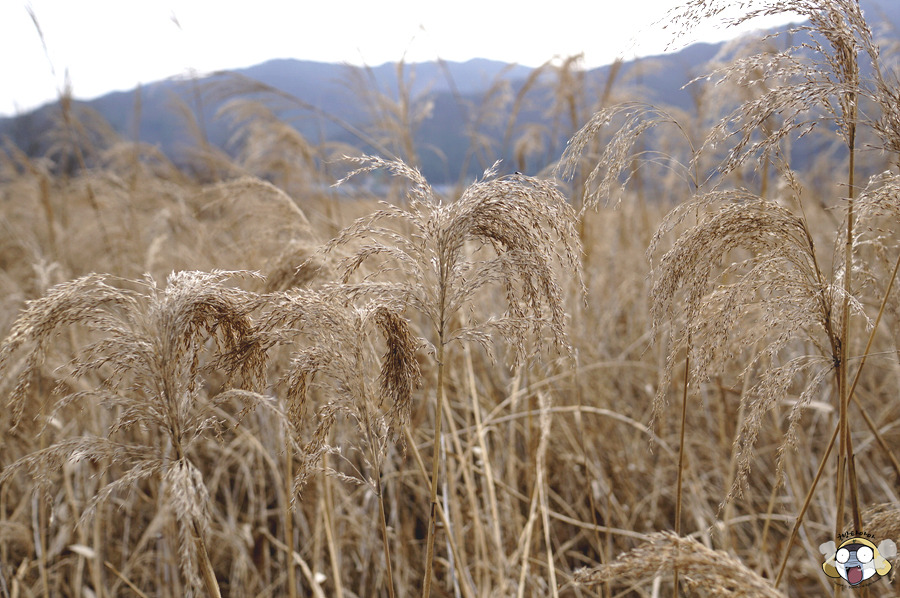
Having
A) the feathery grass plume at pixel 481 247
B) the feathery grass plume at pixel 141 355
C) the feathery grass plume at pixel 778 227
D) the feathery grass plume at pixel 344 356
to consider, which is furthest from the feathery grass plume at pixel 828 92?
the feathery grass plume at pixel 141 355

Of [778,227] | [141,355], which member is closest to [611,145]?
[778,227]

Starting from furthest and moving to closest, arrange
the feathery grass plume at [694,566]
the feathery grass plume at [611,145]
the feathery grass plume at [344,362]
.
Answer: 1. the feathery grass plume at [611,145]
2. the feathery grass plume at [344,362]
3. the feathery grass plume at [694,566]

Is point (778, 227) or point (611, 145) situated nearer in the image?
point (778, 227)

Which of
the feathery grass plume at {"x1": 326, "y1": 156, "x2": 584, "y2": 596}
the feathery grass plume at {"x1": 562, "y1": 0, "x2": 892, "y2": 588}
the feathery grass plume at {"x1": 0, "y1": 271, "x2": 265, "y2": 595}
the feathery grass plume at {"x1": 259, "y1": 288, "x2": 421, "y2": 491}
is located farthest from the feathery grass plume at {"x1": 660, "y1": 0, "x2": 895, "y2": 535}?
the feathery grass plume at {"x1": 0, "y1": 271, "x2": 265, "y2": 595}

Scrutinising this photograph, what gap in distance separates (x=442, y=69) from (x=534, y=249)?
2.86 metres

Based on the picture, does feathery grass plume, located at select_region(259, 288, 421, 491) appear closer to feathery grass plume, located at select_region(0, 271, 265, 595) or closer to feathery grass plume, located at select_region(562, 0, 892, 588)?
feathery grass plume, located at select_region(0, 271, 265, 595)

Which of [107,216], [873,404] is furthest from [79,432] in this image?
[873,404]

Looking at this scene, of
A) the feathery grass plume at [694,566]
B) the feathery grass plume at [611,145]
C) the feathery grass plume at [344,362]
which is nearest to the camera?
the feathery grass plume at [694,566]

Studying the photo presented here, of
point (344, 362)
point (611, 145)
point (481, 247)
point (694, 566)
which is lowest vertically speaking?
point (694, 566)

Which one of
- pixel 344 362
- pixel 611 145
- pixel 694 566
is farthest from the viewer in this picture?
pixel 611 145

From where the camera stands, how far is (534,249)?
789 mm

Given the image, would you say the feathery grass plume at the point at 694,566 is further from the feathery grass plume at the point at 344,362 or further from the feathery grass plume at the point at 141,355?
the feathery grass plume at the point at 141,355

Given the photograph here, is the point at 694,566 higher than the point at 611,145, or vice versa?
the point at 611,145

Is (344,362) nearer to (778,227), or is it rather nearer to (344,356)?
(344,356)
